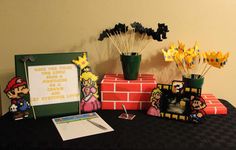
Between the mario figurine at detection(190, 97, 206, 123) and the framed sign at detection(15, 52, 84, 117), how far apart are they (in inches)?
20.1

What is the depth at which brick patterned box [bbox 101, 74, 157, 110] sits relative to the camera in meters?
1.17

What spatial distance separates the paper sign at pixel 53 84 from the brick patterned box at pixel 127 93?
136mm

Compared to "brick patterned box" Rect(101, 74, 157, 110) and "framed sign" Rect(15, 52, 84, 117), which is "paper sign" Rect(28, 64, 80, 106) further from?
"brick patterned box" Rect(101, 74, 157, 110)

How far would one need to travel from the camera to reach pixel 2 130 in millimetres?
999

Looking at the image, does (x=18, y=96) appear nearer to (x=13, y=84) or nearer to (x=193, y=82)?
(x=13, y=84)

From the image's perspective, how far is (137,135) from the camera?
953 millimetres

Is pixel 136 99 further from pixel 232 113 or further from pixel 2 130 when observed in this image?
pixel 2 130

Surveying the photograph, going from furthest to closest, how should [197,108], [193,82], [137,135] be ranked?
[193,82] → [197,108] → [137,135]

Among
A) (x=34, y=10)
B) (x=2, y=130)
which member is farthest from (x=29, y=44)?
(x=2, y=130)

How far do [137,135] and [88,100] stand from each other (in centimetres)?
33

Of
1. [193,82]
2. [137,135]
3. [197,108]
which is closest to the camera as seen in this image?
[137,135]

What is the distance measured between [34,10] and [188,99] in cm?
89

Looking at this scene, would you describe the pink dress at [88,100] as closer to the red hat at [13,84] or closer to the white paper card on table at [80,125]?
the white paper card on table at [80,125]

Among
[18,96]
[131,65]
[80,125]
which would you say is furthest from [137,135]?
[18,96]
